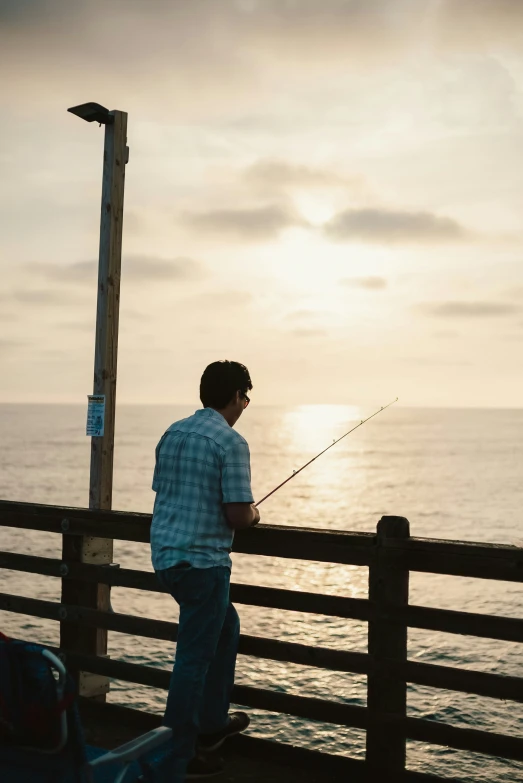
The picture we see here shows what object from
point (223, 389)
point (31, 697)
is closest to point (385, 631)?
point (223, 389)

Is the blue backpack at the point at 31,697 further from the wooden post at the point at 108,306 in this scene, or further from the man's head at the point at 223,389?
the wooden post at the point at 108,306

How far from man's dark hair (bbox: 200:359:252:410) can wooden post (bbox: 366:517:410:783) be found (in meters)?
1.03

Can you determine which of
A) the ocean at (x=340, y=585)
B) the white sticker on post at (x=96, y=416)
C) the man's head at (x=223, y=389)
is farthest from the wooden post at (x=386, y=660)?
the white sticker on post at (x=96, y=416)

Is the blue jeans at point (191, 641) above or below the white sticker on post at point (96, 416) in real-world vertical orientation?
below

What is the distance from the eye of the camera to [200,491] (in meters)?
4.11

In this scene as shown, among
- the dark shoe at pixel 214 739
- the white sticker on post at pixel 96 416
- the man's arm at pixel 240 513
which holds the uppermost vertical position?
the white sticker on post at pixel 96 416

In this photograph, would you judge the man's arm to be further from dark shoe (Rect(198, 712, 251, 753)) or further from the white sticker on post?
the white sticker on post

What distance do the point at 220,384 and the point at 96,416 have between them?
2.39 m

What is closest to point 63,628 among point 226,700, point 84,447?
point 226,700

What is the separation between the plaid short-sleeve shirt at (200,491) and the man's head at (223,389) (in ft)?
0.53

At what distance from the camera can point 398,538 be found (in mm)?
4496

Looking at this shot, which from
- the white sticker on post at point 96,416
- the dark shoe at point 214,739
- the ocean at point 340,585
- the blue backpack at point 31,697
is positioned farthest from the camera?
the ocean at point 340,585

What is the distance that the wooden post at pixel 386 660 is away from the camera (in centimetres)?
449

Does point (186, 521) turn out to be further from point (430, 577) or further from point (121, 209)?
point (430, 577)
